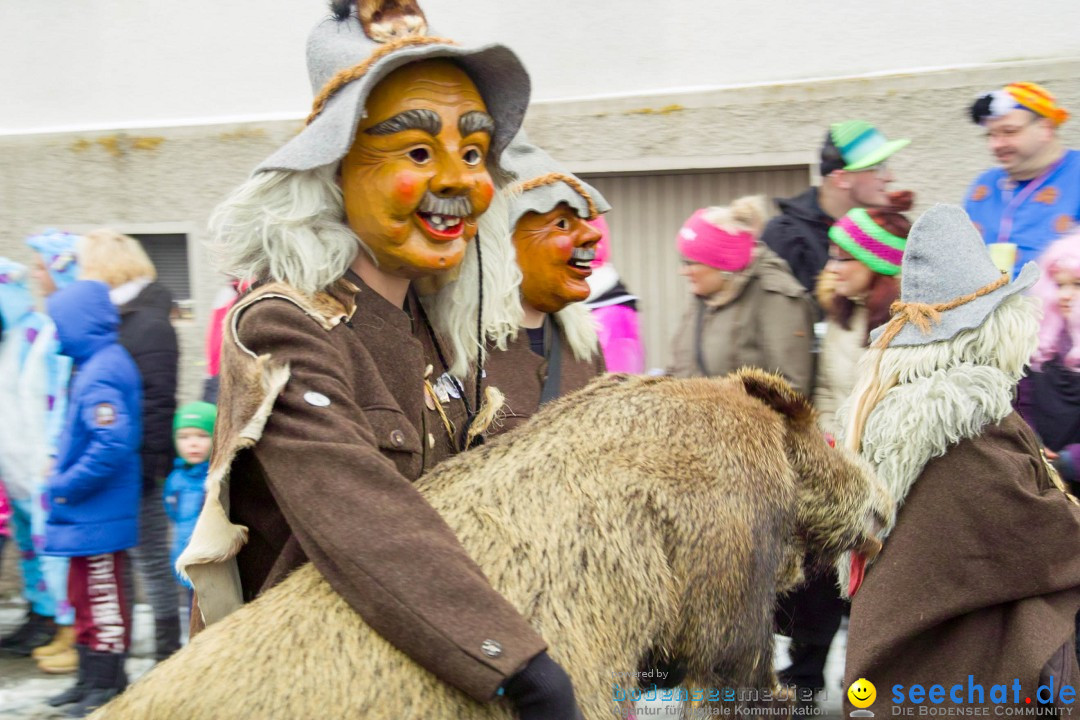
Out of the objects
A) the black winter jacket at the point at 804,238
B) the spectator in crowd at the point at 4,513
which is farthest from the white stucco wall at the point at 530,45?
the spectator in crowd at the point at 4,513

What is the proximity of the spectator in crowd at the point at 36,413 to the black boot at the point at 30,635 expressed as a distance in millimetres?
155

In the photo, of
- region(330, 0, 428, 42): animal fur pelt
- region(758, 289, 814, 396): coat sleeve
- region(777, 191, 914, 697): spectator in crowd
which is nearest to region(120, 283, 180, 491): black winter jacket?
region(758, 289, 814, 396): coat sleeve

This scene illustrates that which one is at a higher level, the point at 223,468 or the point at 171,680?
the point at 223,468

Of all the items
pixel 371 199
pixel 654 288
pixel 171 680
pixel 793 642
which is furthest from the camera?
pixel 654 288

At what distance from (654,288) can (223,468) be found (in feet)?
17.2

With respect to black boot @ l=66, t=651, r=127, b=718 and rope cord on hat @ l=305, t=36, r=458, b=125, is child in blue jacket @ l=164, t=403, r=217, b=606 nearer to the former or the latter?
black boot @ l=66, t=651, r=127, b=718

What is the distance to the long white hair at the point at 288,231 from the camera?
1896mm

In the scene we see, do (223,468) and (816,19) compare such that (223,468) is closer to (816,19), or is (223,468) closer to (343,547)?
(343,547)


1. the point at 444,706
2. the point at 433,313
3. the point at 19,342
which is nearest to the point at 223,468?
the point at 444,706

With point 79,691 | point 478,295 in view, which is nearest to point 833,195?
point 478,295

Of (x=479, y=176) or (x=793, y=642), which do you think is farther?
(x=793, y=642)

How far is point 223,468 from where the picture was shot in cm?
172

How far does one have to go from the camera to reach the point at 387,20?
196cm

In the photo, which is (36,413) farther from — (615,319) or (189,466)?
(615,319)
